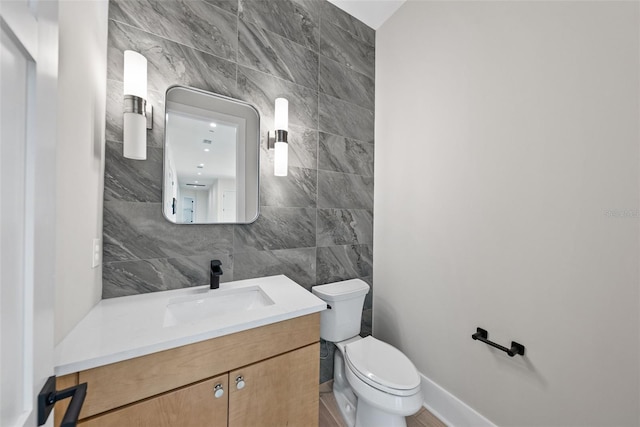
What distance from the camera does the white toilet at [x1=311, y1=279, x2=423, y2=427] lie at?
1.14 m

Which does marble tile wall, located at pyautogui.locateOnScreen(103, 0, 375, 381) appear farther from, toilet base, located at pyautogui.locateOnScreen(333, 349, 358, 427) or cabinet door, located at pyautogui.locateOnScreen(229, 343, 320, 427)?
cabinet door, located at pyautogui.locateOnScreen(229, 343, 320, 427)

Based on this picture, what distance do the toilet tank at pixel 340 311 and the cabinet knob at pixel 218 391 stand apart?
77 cm

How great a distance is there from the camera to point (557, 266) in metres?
1.05

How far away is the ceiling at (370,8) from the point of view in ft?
5.76

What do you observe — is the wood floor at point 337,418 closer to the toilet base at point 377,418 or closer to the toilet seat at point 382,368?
the toilet base at point 377,418

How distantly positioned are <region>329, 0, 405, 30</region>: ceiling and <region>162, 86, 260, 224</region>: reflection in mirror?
1.17m

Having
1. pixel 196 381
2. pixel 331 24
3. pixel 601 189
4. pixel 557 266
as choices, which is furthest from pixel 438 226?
pixel 331 24

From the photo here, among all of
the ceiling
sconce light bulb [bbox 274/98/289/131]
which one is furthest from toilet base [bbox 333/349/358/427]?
the ceiling

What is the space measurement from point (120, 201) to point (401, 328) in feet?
6.27

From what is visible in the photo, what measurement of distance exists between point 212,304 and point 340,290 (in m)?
0.78

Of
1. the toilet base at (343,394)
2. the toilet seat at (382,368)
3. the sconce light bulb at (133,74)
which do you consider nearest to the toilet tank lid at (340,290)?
the toilet seat at (382,368)

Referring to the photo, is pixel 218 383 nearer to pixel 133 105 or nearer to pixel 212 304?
pixel 212 304

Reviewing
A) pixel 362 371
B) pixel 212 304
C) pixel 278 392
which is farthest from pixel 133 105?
pixel 362 371

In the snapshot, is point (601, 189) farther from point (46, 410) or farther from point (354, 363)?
point (46, 410)
